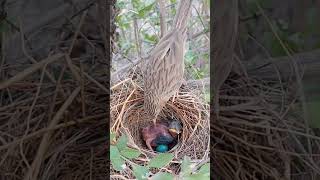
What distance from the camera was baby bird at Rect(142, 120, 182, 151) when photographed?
124cm

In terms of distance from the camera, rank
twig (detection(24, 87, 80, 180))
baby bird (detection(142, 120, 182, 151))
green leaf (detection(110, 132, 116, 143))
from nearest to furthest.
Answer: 1. twig (detection(24, 87, 80, 180))
2. green leaf (detection(110, 132, 116, 143))
3. baby bird (detection(142, 120, 182, 151))

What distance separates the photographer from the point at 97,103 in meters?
0.63

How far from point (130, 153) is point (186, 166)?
174 millimetres

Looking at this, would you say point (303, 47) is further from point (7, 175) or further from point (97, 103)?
point (7, 175)

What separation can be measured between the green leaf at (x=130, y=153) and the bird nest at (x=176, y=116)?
2cm

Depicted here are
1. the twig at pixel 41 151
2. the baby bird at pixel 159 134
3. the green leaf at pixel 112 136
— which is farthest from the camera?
the baby bird at pixel 159 134

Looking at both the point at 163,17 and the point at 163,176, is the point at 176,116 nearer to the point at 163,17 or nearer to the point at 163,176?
the point at 163,176

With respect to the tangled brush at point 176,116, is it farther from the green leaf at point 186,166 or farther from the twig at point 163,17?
the twig at point 163,17

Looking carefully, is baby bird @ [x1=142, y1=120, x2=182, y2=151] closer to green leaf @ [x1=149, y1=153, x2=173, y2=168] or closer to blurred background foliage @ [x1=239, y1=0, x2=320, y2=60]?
green leaf @ [x1=149, y1=153, x2=173, y2=168]

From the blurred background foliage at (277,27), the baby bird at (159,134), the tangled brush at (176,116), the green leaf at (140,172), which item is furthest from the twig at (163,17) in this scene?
the blurred background foliage at (277,27)

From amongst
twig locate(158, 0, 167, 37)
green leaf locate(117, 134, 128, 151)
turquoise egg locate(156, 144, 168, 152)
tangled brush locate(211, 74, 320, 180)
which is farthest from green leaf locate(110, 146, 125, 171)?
tangled brush locate(211, 74, 320, 180)

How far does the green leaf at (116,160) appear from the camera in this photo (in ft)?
3.78

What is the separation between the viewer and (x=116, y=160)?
1.16m

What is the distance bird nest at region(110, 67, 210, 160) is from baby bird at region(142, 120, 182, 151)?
15 millimetres
